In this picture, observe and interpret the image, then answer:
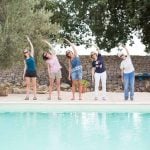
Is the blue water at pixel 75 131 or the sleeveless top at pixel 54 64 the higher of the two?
the sleeveless top at pixel 54 64

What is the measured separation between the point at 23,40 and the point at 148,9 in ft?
25.7

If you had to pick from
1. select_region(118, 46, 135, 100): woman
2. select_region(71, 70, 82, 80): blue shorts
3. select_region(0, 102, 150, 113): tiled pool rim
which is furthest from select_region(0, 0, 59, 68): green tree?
select_region(118, 46, 135, 100): woman

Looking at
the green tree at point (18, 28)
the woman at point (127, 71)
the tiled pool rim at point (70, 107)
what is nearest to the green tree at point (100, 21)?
the green tree at point (18, 28)

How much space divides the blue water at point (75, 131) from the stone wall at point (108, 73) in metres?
8.63

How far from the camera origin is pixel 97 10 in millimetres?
25234

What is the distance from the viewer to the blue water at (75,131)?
9.16m

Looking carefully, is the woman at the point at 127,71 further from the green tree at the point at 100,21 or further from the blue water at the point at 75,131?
the green tree at the point at 100,21

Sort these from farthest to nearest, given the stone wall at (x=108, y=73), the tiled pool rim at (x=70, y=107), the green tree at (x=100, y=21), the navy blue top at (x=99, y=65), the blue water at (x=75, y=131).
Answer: the green tree at (x=100, y=21) → the stone wall at (x=108, y=73) → the navy blue top at (x=99, y=65) → the tiled pool rim at (x=70, y=107) → the blue water at (x=75, y=131)

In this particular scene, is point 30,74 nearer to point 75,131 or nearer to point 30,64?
point 30,64

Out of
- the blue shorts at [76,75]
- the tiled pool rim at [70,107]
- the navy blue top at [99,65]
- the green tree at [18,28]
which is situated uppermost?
the green tree at [18,28]

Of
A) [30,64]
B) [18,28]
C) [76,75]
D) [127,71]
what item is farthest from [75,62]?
[18,28]

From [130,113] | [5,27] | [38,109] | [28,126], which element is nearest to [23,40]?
[5,27]

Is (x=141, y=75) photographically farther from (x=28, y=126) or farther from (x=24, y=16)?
(x=28, y=126)

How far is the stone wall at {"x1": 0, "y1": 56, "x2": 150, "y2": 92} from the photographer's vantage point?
23.2 m
